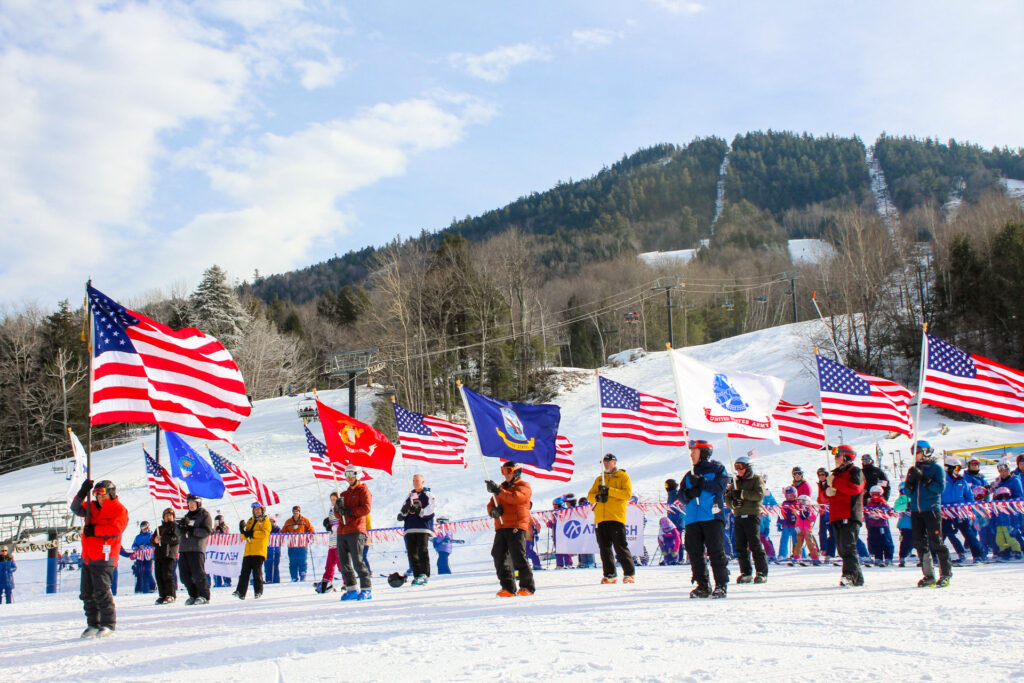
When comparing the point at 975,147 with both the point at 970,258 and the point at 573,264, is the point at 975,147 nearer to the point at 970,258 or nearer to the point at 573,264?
the point at 573,264

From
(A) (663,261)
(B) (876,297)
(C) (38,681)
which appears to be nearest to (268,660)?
(C) (38,681)

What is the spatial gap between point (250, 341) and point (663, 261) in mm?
59938

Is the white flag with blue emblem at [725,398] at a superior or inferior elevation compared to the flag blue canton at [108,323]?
inferior

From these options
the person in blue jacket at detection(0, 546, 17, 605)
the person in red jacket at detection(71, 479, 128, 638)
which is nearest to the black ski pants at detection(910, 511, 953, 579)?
the person in red jacket at detection(71, 479, 128, 638)

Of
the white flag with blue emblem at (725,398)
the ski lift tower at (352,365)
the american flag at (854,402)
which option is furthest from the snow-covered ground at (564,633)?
the ski lift tower at (352,365)

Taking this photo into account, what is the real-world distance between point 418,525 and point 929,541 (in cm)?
687

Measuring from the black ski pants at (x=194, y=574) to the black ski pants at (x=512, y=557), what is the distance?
4.57m

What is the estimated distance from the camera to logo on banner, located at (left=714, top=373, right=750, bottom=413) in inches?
457

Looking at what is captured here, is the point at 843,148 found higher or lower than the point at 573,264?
higher

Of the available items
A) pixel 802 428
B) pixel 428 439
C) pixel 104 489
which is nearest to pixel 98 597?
pixel 104 489

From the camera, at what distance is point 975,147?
16862cm

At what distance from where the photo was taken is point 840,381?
44.9 ft

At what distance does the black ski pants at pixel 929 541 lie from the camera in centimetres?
890

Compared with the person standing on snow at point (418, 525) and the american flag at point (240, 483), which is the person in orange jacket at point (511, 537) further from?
the american flag at point (240, 483)
